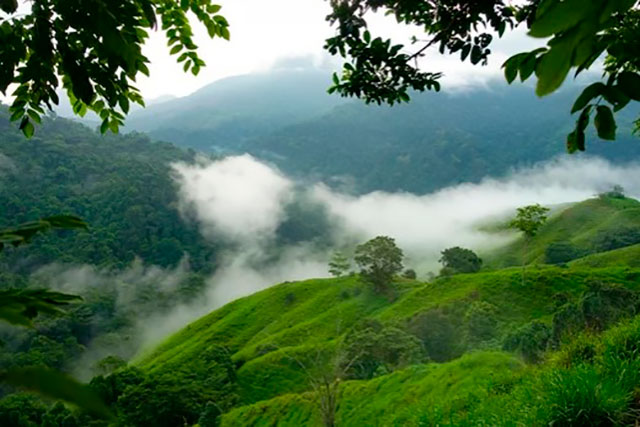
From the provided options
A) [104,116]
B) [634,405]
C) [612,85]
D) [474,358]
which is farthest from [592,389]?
[474,358]

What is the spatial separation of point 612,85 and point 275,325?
84.3m

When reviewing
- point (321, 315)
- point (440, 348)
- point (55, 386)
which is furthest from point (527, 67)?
point (321, 315)

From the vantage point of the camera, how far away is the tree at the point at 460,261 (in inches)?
3378

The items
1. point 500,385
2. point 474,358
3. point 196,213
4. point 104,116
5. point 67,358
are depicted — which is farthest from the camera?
point 196,213

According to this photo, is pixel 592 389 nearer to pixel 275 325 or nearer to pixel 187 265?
pixel 275 325

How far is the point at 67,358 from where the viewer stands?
9019 centimetres

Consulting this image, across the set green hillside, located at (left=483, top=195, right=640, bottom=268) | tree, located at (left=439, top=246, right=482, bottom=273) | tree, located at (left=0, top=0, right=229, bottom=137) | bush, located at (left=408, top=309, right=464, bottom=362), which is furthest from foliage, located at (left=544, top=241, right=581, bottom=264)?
tree, located at (left=0, top=0, right=229, bottom=137)

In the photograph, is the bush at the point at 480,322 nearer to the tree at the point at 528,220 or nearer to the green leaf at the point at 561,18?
the tree at the point at 528,220

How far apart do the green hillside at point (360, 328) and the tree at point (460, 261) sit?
8.28 m

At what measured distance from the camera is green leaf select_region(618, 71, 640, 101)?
132cm

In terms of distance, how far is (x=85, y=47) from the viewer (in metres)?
2.83

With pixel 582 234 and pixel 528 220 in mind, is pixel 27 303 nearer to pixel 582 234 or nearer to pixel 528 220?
pixel 528 220

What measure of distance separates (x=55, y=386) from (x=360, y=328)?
6090 cm

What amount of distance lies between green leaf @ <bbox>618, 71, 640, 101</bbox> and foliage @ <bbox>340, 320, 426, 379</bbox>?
155ft
